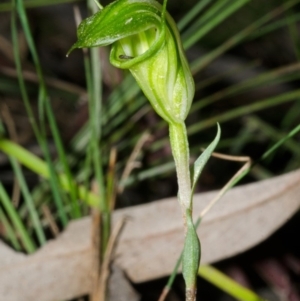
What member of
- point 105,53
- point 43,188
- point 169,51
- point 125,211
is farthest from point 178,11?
point 169,51

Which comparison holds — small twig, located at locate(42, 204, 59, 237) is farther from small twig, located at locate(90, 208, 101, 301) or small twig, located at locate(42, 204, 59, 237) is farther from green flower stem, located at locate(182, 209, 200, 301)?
green flower stem, located at locate(182, 209, 200, 301)

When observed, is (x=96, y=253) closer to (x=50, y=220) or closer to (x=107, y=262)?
(x=107, y=262)

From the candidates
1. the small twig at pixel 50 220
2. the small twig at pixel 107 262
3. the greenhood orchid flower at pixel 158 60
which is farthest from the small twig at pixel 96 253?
the greenhood orchid flower at pixel 158 60

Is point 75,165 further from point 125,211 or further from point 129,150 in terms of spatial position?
point 125,211

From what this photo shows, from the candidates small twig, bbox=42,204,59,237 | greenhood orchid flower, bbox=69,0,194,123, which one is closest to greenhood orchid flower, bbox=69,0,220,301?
greenhood orchid flower, bbox=69,0,194,123

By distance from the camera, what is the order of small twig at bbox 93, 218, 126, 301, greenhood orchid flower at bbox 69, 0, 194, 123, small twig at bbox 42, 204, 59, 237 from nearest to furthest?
1. greenhood orchid flower at bbox 69, 0, 194, 123
2. small twig at bbox 93, 218, 126, 301
3. small twig at bbox 42, 204, 59, 237

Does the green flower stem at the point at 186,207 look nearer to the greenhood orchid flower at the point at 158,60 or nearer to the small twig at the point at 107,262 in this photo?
the greenhood orchid flower at the point at 158,60

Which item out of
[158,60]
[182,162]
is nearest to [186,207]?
[182,162]
